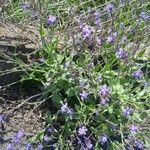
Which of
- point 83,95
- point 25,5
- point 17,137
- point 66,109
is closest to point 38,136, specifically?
point 17,137

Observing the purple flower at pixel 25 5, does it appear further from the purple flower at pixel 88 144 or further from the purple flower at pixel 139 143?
the purple flower at pixel 139 143

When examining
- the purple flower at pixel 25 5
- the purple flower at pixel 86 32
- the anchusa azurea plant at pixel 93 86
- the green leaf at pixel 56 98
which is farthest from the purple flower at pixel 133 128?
the purple flower at pixel 25 5

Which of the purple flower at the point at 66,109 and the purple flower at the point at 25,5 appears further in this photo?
the purple flower at the point at 25,5

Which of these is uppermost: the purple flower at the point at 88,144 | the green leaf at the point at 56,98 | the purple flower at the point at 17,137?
the green leaf at the point at 56,98

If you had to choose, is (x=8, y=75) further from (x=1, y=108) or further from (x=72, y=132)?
(x=72, y=132)

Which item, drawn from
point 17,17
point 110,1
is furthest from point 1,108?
point 110,1

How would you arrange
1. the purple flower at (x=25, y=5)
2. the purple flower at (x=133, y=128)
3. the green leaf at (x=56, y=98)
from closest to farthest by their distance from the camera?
the purple flower at (x=133, y=128)
the green leaf at (x=56, y=98)
the purple flower at (x=25, y=5)

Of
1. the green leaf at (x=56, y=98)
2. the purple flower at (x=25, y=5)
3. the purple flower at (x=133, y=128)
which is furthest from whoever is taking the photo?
the purple flower at (x=25, y=5)

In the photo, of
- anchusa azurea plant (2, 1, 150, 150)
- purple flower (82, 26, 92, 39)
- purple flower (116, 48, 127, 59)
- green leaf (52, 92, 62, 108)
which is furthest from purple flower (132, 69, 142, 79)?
green leaf (52, 92, 62, 108)

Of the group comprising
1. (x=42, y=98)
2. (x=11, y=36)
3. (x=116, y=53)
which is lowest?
(x=42, y=98)
